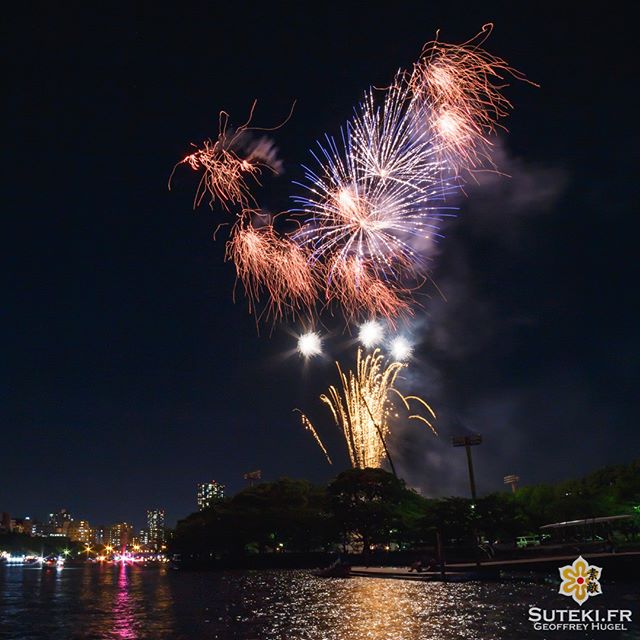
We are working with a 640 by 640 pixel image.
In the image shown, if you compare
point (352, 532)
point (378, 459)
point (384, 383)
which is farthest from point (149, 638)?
point (352, 532)

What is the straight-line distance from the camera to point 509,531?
66438 millimetres

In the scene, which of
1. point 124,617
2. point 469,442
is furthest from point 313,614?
point 469,442

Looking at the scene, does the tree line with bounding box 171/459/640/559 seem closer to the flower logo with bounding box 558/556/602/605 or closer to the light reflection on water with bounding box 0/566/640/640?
the light reflection on water with bounding box 0/566/640/640

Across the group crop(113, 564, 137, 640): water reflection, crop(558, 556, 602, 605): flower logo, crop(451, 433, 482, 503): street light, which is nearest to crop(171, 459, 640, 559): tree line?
crop(451, 433, 482, 503): street light

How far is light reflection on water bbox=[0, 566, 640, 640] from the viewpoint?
24.8m

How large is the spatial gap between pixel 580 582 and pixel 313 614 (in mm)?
12069

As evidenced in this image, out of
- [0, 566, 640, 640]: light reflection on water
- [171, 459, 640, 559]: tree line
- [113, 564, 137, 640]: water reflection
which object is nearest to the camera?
[0, 566, 640, 640]: light reflection on water

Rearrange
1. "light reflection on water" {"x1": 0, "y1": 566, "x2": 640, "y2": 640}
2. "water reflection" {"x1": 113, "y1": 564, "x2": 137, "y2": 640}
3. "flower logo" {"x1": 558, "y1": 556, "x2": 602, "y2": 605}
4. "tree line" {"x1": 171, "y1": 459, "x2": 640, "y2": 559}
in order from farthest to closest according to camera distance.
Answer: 1. "tree line" {"x1": 171, "y1": 459, "x2": 640, "y2": 559}
2. "flower logo" {"x1": 558, "y1": 556, "x2": 602, "y2": 605}
3. "water reflection" {"x1": 113, "y1": 564, "x2": 137, "y2": 640}
4. "light reflection on water" {"x1": 0, "y1": 566, "x2": 640, "y2": 640}

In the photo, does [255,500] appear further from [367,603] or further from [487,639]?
[487,639]

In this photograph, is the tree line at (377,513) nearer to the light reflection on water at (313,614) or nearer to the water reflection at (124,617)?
the light reflection on water at (313,614)

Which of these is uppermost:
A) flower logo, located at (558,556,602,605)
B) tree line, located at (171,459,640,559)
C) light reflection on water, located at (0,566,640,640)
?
tree line, located at (171,459,640,559)

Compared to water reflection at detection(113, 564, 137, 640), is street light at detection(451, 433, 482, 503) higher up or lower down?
higher up

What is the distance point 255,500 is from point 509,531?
152 feet

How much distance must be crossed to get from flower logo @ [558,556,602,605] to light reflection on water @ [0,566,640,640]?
2.20 ft
